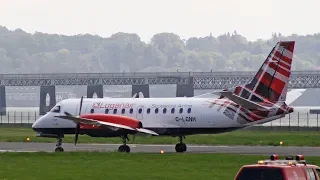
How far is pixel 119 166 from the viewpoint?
44.7 meters

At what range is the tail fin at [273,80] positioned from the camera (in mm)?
55531

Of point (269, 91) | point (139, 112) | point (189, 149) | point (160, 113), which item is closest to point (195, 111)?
point (160, 113)

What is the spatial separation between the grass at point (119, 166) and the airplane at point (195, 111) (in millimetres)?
4200

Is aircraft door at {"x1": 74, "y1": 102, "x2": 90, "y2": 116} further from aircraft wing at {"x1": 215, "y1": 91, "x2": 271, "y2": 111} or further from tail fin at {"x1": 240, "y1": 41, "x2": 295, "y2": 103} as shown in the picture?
tail fin at {"x1": 240, "y1": 41, "x2": 295, "y2": 103}

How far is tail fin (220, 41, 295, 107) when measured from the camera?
182 feet

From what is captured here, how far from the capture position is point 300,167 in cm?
2730

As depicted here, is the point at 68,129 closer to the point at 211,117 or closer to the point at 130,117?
Answer: the point at 130,117

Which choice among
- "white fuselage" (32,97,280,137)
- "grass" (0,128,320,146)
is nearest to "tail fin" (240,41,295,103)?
"white fuselage" (32,97,280,137)

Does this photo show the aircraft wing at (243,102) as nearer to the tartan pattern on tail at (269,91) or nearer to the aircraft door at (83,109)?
the tartan pattern on tail at (269,91)

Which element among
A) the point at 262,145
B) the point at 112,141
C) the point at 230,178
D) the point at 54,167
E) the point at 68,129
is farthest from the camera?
the point at 112,141

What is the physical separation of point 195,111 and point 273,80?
4.73 metres

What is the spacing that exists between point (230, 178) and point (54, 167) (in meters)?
9.17

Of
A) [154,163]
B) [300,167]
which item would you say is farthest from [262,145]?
[300,167]

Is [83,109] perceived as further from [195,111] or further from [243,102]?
[243,102]
